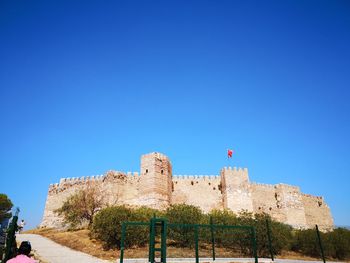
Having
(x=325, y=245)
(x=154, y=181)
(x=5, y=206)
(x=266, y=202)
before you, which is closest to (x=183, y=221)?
(x=325, y=245)

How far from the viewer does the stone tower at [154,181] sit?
2539 cm

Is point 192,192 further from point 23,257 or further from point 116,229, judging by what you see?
point 23,257

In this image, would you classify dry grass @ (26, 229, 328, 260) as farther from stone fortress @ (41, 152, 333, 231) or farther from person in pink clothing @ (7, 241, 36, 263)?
stone fortress @ (41, 152, 333, 231)

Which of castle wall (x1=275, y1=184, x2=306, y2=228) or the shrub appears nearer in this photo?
the shrub

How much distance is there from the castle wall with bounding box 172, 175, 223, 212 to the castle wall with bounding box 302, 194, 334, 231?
1341 cm

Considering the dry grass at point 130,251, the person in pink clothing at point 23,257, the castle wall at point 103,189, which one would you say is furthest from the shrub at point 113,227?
the castle wall at point 103,189

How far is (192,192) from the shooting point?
3084cm

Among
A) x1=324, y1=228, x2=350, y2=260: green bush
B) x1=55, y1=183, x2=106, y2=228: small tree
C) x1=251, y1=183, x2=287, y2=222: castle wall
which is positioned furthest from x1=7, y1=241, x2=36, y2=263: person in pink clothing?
x1=251, y1=183, x2=287, y2=222: castle wall

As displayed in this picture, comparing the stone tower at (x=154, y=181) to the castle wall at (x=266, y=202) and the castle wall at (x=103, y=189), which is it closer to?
the castle wall at (x=103, y=189)

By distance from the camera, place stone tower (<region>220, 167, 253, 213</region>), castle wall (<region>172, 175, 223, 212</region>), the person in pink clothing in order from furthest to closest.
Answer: castle wall (<region>172, 175, 223, 212</region>) → stone tower (<region>220, 167, 253, 213</region>) → the person in pink clothing

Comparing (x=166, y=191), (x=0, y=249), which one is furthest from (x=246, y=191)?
(x=0, y=249)

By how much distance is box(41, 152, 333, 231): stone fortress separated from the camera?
86.8 feet

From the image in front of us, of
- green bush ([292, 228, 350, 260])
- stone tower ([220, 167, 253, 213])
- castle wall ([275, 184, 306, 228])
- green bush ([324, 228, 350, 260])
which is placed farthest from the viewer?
castle wall ([275, 184, 306, 228])

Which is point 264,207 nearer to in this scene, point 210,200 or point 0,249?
point 210,200
